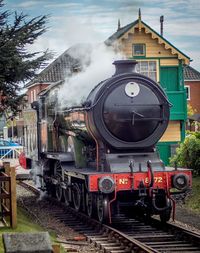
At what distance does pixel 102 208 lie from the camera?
1252cm

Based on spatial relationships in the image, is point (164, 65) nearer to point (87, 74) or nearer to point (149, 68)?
point (149, 68)

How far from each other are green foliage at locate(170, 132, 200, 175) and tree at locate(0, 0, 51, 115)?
6.24 metres

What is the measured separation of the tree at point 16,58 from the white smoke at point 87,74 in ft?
3.94

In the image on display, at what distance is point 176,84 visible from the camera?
28656 mm

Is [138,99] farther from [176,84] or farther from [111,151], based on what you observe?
[176,84]

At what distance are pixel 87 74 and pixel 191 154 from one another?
523 cm

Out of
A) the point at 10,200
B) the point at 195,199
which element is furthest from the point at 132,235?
the point at 195,199

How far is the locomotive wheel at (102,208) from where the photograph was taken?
40.6ft

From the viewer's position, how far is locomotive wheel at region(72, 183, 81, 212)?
14.0 metres

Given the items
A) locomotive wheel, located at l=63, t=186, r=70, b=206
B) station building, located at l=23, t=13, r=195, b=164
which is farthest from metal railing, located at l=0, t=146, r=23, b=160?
locomotive wheel, located at l=63, t=186, r=70, b=206

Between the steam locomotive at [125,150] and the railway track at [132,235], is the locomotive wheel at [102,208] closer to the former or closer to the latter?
the steam locomotive at [125,150]

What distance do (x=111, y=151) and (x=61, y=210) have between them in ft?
10.6

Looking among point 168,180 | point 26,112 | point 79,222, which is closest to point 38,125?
point 26,112

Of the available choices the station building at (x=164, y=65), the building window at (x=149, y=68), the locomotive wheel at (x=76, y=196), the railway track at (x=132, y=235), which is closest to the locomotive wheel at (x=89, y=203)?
the railway track at (x=132, y=235)
